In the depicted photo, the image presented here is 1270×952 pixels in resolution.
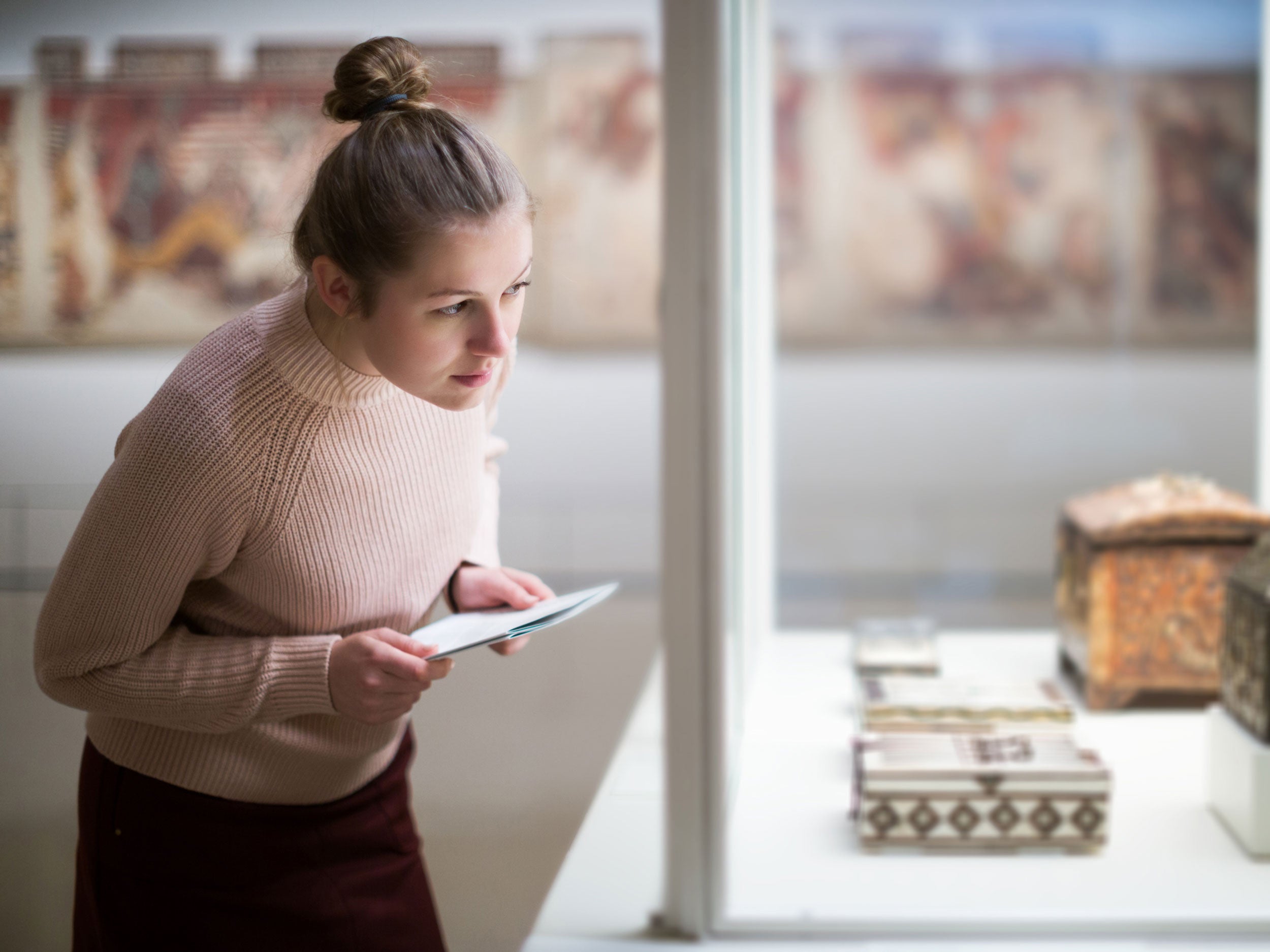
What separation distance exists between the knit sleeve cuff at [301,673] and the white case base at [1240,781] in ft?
4.32

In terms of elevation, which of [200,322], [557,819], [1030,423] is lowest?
[557,819]

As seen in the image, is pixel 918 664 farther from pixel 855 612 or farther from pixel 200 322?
pixel 200 322

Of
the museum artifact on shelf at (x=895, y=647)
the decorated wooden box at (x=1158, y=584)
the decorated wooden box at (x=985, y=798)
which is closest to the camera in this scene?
the decorated wooden box at (x=985, y=798)

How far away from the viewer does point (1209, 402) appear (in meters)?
2.68

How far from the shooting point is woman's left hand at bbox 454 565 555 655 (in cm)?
121

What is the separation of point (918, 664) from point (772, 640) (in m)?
0.56

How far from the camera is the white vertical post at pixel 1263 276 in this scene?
8.32 feet

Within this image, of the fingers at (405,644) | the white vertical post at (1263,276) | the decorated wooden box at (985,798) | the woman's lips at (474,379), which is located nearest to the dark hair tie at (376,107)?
the woman's lips at (474,379)

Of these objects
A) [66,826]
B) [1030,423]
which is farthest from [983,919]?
[1030,423]

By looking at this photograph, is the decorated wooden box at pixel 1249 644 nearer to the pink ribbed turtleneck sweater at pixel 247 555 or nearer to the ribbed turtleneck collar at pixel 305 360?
the pink ribbed turtleneck sweater at pixel 247 555

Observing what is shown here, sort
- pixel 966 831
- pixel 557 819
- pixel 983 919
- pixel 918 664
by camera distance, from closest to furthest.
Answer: pixel 557 819, pixel 983 919, pixel 966 831, pixel 918 664

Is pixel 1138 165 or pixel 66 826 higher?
pixel 1138 165

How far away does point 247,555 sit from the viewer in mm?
1081

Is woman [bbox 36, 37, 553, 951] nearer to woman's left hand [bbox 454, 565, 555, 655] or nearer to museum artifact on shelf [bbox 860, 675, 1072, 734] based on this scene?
woman's left hand [bbox 454, 565, 555, 655]
